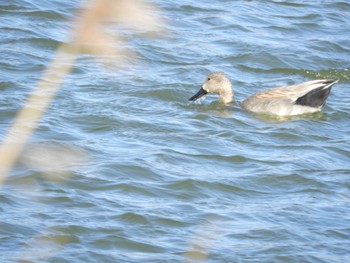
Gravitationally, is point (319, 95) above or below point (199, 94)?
above

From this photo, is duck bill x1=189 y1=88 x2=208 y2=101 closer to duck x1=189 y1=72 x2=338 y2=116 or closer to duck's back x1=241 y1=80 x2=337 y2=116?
duck x1=189 y1=72 x2=338 y2=116

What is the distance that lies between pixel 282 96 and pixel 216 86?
29.9 inches

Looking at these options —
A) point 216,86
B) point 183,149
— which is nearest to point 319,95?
point 216,86

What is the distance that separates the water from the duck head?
7.2 inches

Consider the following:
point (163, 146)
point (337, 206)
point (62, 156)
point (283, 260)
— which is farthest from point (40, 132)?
point (283, 260)

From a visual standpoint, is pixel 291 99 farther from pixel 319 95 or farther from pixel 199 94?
pixel 199 94

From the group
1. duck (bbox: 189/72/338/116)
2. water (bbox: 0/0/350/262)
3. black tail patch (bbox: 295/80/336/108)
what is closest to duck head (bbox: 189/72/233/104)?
duck (bbox: 189/72/338/116)

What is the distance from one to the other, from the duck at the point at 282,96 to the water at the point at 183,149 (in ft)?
0.54

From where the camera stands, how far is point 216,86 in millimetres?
9789

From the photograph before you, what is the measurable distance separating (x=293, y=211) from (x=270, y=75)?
17.0ft

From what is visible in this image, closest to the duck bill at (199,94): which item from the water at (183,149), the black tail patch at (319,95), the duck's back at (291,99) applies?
the water at (183,149)

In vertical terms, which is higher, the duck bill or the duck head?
the duck head

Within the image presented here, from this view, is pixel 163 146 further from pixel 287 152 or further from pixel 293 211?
pixel 293 211

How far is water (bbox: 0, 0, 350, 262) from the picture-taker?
5273 mm
